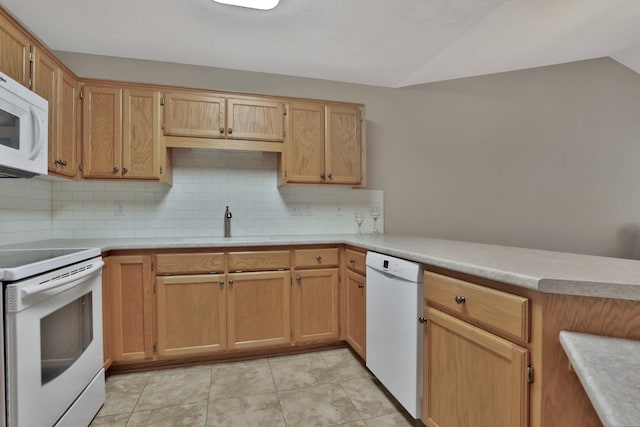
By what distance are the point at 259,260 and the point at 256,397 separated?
33.7 inches

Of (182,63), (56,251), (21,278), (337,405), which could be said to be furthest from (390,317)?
(182,63)

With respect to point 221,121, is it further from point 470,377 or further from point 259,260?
point 470,377

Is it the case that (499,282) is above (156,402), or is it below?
above

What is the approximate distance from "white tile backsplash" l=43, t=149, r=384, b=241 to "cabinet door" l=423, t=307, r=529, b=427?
1.70 meters

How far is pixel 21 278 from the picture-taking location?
1.20m

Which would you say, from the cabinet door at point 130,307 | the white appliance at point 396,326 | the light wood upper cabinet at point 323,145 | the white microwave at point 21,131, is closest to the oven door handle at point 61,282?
the cabinet door at point 130,307

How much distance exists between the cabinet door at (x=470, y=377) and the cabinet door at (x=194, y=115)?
1971 mm

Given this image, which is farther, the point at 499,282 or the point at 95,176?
the point at 95,176

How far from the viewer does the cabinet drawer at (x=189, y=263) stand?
216 centimetres

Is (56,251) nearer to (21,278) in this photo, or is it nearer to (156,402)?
(21,278)

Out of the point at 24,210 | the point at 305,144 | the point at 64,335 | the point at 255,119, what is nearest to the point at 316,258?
the point at 305,144

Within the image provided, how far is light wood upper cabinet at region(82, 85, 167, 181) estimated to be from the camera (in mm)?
2287

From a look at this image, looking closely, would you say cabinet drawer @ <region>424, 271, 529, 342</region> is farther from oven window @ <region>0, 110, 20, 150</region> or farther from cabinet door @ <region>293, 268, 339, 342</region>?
oven window @ <region>0, 110, 20, 150</region>

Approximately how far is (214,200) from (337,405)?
6.00 feet
